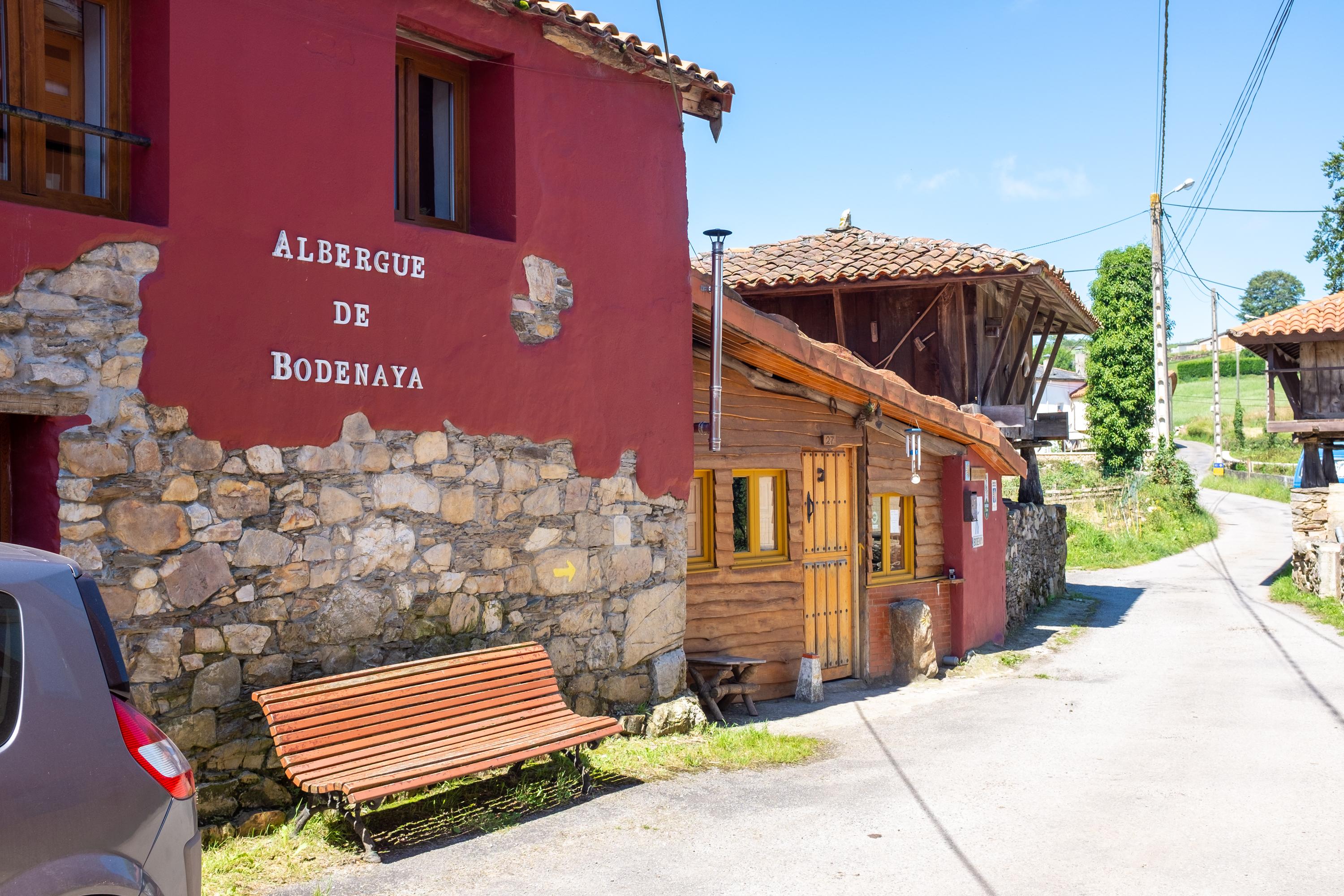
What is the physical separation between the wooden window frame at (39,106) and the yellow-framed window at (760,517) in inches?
225

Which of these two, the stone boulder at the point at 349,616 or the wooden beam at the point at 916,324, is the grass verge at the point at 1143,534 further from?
the stone boulder at the point at 349,616

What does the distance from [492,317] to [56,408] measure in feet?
8.89

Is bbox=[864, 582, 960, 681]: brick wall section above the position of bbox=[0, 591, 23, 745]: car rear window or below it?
below

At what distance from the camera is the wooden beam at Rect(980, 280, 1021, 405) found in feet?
47.9

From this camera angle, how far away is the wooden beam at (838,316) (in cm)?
1438

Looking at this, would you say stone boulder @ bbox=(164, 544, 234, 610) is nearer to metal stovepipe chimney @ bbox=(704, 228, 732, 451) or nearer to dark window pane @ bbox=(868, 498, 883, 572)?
metal stovepipe chimney @ bbox=(704, 228, 732, 451)

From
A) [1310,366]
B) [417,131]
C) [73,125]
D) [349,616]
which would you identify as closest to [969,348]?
[1310,366]

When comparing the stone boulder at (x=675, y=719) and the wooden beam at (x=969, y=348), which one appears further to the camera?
the wooden beam at (x=969, y=348)

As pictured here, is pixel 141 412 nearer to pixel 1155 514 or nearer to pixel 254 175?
pixel 254 175

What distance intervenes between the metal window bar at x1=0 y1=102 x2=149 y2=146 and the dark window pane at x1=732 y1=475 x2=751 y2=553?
19.1 ft

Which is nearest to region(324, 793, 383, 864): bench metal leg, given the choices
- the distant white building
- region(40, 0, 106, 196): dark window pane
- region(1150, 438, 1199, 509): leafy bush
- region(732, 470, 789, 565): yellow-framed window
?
region(40, 0, 106, 196): dark window pane

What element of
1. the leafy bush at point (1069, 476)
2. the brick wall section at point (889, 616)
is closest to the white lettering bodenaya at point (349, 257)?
the brick wall section at point (889, 616)

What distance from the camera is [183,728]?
5312 mm

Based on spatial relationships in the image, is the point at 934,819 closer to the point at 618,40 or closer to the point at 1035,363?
the point at 618,40
